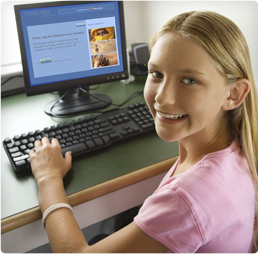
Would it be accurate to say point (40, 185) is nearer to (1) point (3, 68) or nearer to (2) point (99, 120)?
(2) point (99, 120)

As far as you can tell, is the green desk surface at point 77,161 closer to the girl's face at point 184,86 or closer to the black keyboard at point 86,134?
the black keyboard at point 86,134

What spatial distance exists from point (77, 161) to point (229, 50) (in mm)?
562

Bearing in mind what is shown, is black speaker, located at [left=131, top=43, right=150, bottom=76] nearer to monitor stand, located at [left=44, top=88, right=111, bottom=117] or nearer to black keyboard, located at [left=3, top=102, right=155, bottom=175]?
monitor stand, located at [left=44, top=88, right=111, bottom=117]

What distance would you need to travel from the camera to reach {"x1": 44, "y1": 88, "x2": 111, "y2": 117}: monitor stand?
1.30m

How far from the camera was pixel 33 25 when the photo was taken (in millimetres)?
1199

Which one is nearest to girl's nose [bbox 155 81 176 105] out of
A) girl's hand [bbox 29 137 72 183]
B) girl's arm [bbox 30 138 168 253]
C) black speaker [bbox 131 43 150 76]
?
girl's arm [bbox 30 138 168 253]

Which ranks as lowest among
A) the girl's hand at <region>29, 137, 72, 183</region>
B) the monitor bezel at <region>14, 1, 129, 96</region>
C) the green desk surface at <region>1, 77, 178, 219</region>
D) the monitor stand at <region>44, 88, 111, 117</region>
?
the green desk surface at <region>1, 77, 178, 219</region>

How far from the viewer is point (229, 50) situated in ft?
2.25

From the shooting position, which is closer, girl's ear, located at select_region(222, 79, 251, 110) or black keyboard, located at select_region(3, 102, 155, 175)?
girl's ear, located at select_region(222, 79, 251, 110)

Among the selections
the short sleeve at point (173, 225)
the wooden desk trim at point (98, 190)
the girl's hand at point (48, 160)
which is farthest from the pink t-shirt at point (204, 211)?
the girl's hand at point (48, 160)

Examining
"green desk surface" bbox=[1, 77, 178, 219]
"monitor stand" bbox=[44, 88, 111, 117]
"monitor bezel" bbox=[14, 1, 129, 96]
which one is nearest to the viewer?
"green desk surface" bbox=[1, 77, 178, 219]

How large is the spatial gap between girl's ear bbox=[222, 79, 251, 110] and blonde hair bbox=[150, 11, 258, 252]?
0.01m

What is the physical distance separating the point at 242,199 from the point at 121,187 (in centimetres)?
35

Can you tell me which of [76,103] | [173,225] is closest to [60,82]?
[76,103]
